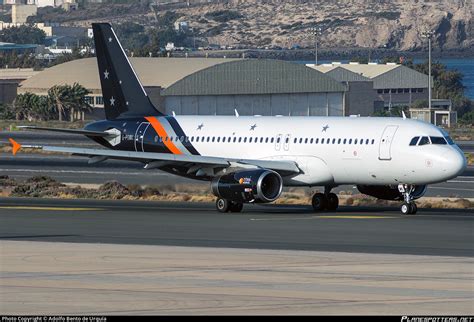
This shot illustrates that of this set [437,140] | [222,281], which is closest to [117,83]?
[437,140]

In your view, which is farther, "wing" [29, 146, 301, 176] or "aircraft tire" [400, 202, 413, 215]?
A: "wing" [29, 146, 301, 176]

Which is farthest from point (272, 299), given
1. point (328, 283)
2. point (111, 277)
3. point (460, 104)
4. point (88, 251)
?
point (460, 104)

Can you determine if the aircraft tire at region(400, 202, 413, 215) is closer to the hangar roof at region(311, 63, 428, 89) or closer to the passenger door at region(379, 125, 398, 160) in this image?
the passenger door at region(379, 125, 398, 160)

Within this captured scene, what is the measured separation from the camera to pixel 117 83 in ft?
185

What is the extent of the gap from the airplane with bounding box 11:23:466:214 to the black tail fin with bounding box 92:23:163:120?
70 millimetres

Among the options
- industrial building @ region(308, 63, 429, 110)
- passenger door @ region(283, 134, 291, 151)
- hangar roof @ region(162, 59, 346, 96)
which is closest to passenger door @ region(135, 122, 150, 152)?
passenger door @ region(283, 134, 291, 151)

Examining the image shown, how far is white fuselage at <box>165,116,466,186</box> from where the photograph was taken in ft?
154

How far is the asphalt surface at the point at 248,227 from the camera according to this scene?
37.4m

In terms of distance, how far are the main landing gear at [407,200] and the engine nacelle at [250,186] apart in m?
4.56

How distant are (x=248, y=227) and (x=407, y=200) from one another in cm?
781

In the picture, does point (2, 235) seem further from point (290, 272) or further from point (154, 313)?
point (154, 313)

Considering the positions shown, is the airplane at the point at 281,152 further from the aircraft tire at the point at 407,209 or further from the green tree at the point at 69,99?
the green tree at the point at 69,99

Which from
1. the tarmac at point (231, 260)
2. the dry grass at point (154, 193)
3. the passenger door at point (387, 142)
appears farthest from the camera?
the dry grass at point (154, 193)

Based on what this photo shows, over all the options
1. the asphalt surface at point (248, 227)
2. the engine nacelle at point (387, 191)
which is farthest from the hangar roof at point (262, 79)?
the engine nacelle at point (387, 191)
